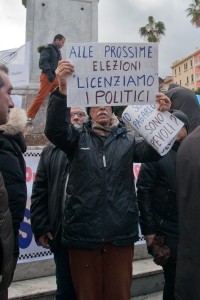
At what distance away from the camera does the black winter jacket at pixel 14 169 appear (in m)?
2.70

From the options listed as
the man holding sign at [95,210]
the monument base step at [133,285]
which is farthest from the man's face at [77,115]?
the monument base step at [133,285]

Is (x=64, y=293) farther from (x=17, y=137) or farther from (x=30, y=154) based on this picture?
(x=30, y=154)

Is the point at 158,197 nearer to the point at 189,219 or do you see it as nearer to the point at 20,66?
the point at 189,219

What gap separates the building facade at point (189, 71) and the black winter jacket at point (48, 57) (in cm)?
8009

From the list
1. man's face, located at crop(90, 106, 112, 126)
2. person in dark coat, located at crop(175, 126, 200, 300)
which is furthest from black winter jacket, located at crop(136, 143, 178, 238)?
person in dark coat, located at crop(175, 126, 200, 300)

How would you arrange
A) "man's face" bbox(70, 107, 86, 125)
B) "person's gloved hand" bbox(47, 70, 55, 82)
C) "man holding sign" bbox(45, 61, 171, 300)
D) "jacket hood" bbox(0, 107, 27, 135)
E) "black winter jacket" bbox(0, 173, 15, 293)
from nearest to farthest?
"black winter jacket" bbox(0, 173, 15, 293) → "man holding sign" bbox(45, 61, 171, 300) → "jacket hood" bbox(0, 107, 27, 135) → "man's face" bbox(70, 107, 86, 125) → "person's gloved hand" bbox(47, 70, 55, 82)

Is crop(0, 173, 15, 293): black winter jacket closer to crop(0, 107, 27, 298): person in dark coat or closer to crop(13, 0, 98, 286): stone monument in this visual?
crop(0, 107, 27, 298): person in dark coat

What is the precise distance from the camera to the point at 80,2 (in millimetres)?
10586

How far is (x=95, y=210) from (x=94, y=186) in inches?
6.2

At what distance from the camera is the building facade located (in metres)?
89.9

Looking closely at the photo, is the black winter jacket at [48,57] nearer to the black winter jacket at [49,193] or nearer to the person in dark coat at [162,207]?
the black winter jacket at [49,193]

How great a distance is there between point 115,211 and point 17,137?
2.98 feet

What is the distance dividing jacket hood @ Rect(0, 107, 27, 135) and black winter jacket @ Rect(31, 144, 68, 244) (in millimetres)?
383

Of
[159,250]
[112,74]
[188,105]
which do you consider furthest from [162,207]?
[188,105]
